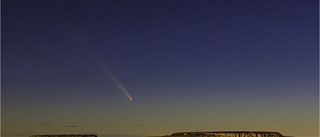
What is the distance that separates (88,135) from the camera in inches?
2758

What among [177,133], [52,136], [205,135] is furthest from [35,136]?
[205,135]

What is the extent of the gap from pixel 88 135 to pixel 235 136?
22.0m

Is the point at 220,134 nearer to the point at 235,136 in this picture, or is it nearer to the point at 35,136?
the point at 235,136

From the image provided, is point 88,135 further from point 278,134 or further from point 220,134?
point 278,134

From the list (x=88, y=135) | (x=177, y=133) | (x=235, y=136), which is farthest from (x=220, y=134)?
(x=88, y=135)

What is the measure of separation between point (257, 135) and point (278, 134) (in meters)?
8.88

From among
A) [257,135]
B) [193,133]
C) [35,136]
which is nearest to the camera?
[257,135]

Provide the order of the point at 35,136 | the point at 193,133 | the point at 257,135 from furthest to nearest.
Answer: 1. the point at 35,136
2. the point at 193,133
3. the point at 257,135

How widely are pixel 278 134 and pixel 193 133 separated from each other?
1293 centimetres

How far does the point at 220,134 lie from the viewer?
65.1m

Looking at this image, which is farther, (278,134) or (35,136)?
(35,136)

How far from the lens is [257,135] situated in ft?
206

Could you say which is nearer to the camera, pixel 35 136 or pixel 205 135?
pixel 205 135

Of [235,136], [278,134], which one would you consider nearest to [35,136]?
[235,136]
